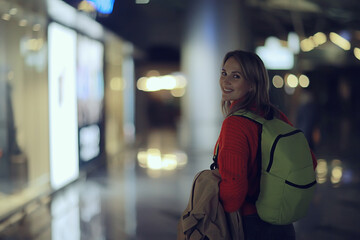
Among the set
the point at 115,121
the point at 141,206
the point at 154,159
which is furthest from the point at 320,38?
the point at 141,206

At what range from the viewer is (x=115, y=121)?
16.0 meters

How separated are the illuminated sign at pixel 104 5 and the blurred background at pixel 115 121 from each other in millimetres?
33

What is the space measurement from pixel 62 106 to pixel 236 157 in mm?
7195

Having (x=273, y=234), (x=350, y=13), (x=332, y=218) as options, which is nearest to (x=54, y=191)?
(x=332, y=218)

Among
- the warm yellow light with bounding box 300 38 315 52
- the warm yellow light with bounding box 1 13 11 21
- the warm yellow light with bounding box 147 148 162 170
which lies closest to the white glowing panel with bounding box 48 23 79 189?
the warm yellow light with bounding box 1 13 11 21

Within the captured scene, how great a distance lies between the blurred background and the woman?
137 inches

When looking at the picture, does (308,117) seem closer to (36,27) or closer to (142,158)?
(142,158)

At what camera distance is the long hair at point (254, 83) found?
1.96 m

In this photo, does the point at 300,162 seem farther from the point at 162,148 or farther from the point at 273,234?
the point at 162,148

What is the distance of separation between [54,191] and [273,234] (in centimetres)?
657

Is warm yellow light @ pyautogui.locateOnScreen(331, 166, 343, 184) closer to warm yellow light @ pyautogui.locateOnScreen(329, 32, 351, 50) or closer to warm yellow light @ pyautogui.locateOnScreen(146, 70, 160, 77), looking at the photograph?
warm yellow light @ pyautogui.locateOnScreen(329, 32, 351, 50)

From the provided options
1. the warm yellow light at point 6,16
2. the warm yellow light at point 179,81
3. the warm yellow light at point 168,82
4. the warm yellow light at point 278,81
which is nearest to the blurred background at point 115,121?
the warm yellow light at point 6,16

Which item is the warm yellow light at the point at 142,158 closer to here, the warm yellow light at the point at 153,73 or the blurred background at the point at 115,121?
the blurred background at the point at 115,121

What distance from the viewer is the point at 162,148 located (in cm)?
1557
